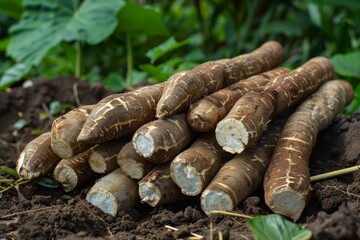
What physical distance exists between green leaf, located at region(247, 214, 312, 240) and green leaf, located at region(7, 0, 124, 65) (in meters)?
2.46

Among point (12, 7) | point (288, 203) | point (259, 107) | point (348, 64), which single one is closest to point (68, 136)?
point (259, 107)

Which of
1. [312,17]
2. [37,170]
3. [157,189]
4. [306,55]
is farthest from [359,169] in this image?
[312,17]

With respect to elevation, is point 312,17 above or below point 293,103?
below

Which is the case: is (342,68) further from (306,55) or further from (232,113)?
(232,113)

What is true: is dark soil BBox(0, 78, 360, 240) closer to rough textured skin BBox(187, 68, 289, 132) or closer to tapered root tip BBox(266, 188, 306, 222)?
tapered root tip BBox(266, 188, 306, 222)

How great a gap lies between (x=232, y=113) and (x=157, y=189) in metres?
0.42

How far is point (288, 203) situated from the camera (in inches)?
83.4

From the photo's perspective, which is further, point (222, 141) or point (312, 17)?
point (312, 17)

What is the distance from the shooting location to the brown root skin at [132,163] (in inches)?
90.5

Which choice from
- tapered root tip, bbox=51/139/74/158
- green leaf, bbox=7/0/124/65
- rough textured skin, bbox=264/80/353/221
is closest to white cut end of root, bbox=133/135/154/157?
tapered root tip, bbox=51/139/74/158

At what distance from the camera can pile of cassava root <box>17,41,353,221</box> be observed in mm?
Result: 2188

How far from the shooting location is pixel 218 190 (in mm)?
2152

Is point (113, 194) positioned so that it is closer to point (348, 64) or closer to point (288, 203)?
point (288, 203)

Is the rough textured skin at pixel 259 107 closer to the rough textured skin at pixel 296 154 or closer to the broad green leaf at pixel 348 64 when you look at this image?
the rough textured skin at pixel 296 154
